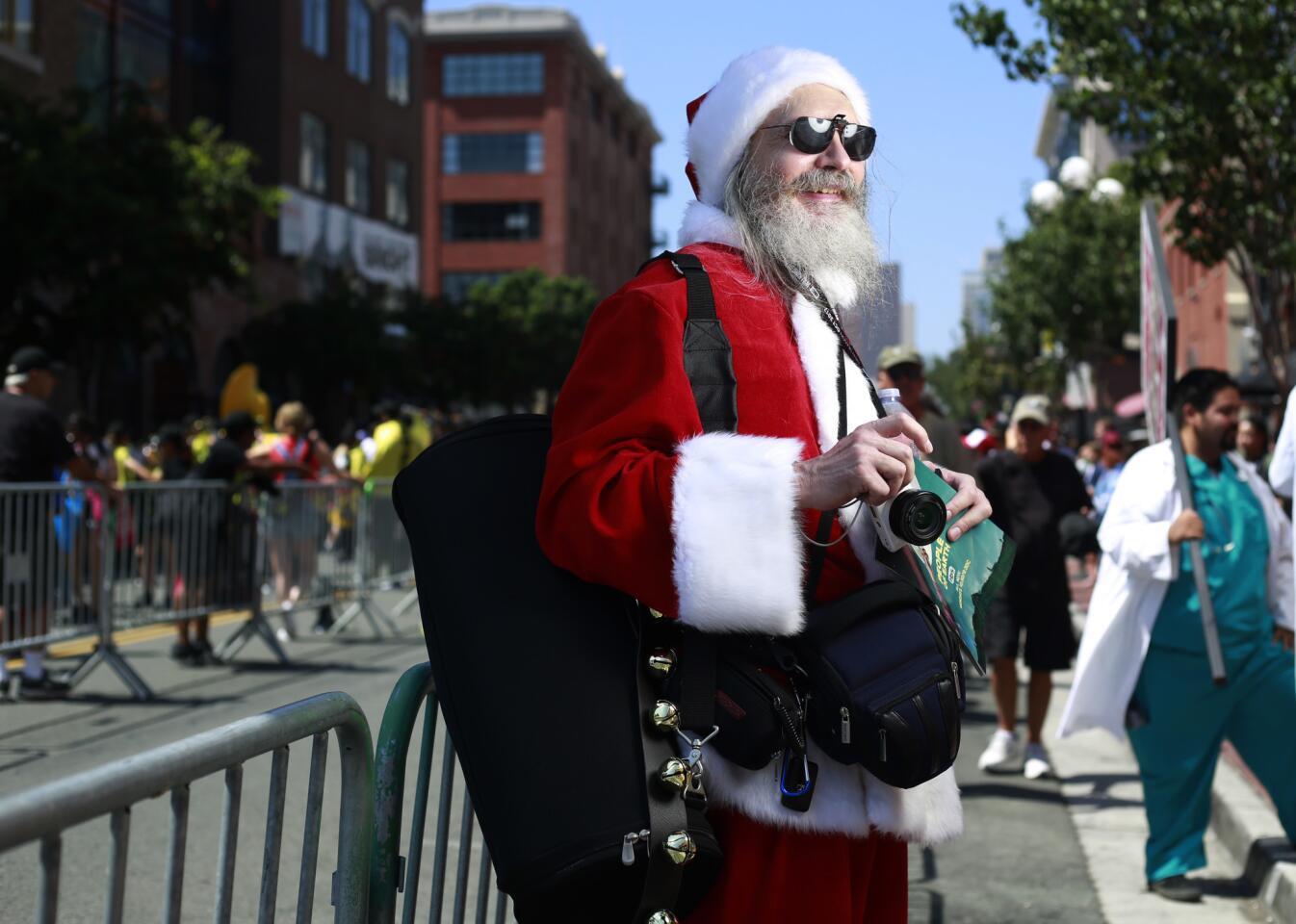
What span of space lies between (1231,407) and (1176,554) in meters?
0.61

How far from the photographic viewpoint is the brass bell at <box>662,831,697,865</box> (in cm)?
224

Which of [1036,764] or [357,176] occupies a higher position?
[357,176]

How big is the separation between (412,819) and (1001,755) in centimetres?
585

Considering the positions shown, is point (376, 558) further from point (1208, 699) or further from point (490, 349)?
point (490, 349)

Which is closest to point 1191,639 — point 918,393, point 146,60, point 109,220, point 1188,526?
point 1188,526

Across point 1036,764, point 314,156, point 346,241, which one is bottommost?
point 1036,764

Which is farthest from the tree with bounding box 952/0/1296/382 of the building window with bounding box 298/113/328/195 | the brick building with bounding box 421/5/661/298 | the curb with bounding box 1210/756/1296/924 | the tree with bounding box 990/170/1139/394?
the brick building with bounding box 421/5/661/298

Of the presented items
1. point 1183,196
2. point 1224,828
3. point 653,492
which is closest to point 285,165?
point 1183,196

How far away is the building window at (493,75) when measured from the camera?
75.5 m

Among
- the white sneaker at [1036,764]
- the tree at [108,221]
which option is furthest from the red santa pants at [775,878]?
the tree at [108,221]

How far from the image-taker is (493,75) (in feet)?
250

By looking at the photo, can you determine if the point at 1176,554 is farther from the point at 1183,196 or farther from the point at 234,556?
the point at 1183,196

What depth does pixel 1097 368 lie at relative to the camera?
39.9 metres

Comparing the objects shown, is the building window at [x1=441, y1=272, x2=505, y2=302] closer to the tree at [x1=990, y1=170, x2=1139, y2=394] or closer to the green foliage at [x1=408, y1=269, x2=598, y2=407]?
the green foliage at [x1=408, y1=269, x2=598, y2=407]
